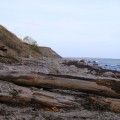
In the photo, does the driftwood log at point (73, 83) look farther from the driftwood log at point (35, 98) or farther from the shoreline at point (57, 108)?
the driftwood log at point (35, 98)

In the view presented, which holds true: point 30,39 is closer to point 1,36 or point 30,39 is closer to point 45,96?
point 1,36

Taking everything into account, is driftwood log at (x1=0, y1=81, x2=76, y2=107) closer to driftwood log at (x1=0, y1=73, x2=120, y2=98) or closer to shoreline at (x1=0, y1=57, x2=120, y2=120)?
shoreline at (x1=0, y1=57, x2=120, y2=120)

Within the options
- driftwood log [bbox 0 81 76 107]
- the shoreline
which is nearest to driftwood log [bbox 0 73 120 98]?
the shoreline

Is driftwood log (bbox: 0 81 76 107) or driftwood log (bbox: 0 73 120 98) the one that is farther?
driftwood log (bbox: 0 73 120 98)

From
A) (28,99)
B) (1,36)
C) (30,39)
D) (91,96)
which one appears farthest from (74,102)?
(30,39)

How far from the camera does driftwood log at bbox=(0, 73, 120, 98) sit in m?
8.21

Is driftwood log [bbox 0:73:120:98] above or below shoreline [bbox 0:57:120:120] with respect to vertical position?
above

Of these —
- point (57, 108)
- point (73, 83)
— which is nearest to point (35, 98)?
point (57, 108)

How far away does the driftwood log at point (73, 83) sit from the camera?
8.21m

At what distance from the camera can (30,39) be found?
230ft

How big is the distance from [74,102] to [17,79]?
1595mm

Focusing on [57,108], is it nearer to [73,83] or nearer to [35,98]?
[35,98]

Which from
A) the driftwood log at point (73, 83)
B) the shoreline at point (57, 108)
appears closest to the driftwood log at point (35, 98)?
the shoreline at point (57, 108)

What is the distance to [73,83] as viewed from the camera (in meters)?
8.36
